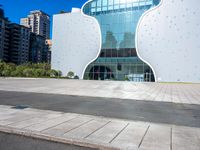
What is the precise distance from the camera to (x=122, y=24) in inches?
1668

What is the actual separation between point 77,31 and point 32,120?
135ft

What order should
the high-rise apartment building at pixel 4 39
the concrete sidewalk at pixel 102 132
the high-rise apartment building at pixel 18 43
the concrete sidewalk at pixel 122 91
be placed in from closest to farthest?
the concrete sidewalk at pixel 102 132
the concrete sidewalk at pixel 122 91
the high-rise apartment building at pixel 4 39
the high-rise apartment building at pixel 18 43

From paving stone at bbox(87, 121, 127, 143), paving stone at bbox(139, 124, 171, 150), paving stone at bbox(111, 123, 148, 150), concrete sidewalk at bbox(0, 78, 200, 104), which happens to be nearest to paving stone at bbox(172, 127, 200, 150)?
paving stone at bbox(139, 124, 171, 150)

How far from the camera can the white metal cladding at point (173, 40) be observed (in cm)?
3566

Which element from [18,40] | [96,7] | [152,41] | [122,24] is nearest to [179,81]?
[152,41]

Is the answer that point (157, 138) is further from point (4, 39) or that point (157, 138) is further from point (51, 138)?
point (4, 39)

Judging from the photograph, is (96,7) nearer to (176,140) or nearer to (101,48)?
(101,48)

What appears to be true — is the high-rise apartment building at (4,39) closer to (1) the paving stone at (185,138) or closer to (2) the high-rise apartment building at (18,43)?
(2) the high-rise apartment building at (18,43)

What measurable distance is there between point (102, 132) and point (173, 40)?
36.1 meters

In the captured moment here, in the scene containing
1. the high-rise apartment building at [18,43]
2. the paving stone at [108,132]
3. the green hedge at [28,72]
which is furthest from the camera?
the high-rise apartment building at [18,43]

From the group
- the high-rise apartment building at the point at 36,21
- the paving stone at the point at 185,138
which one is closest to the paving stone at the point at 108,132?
the paving stone at the point at 185,138

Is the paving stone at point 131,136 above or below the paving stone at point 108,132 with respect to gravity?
below

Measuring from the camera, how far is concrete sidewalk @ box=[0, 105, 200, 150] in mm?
4320

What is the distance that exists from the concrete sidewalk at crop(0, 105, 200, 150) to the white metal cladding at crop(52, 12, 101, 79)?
124ft
